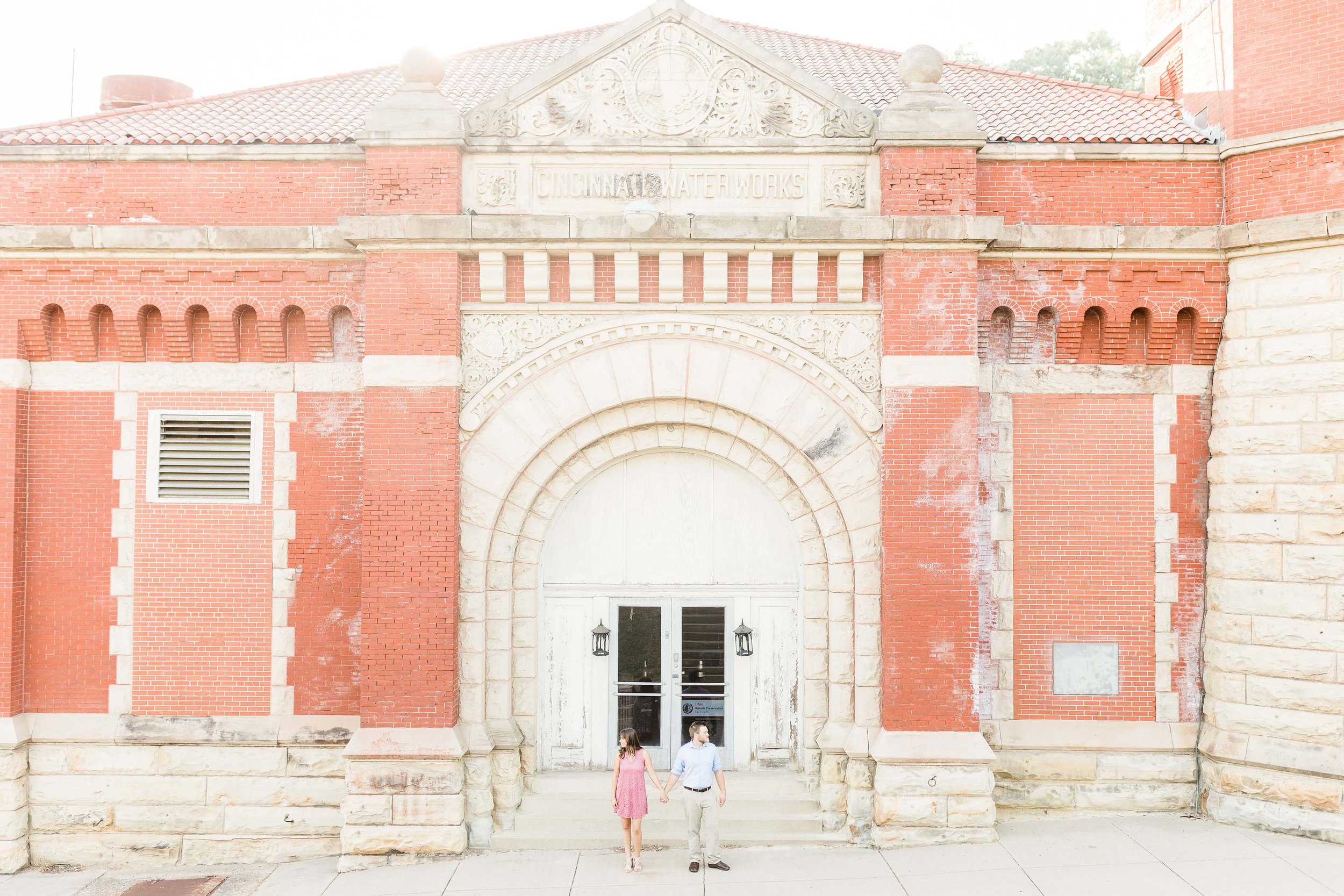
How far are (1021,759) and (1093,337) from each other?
5.03 metres

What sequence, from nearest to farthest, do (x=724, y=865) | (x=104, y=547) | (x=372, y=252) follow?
1. (x=724, y=865)
2. (x=372, y=252)
3. (x=104, y=547)

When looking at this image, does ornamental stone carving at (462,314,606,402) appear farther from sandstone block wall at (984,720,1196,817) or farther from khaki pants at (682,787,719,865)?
sandstone block wall at (984,720,1196,817)

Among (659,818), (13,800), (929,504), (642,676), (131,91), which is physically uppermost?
(131,91)

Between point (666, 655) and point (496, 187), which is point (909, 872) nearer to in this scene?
point (666, 655)

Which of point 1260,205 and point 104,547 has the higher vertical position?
point 1260,205

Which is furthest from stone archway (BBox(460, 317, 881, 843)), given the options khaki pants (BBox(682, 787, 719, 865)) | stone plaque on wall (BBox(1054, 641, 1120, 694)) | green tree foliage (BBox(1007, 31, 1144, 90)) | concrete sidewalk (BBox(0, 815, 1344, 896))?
green tree foliage (BBox(1007, 31, 1144, 90))

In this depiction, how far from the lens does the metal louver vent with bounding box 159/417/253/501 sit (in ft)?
36.4

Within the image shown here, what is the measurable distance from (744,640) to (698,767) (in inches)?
70.0

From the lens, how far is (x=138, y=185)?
36.3 ft

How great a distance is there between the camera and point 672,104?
10453 millimetres

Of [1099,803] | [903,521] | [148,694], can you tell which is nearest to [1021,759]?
[1099,803]

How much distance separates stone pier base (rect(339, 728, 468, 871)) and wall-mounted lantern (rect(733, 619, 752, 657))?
3.34m

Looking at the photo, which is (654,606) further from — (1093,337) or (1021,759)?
(1093,337)

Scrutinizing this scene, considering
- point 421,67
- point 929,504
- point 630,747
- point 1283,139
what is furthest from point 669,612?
point 1283,139
